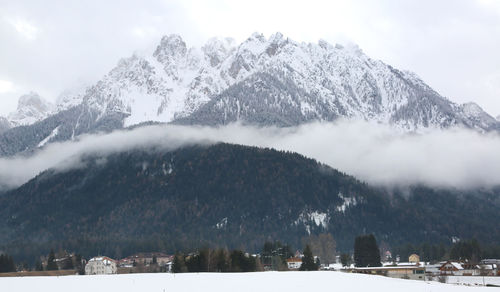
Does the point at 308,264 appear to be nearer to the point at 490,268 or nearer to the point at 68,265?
the point at 490,268

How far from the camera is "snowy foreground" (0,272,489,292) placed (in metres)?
65.9

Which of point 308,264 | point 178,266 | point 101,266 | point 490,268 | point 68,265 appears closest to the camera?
point 178,266

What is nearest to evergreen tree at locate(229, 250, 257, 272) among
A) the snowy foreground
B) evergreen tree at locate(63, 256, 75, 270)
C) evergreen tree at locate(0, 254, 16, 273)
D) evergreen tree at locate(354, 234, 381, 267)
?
the snowy foreground

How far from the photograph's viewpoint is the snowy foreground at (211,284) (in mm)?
65938

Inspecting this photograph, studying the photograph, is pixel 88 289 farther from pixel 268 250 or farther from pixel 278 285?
pixel 268 250

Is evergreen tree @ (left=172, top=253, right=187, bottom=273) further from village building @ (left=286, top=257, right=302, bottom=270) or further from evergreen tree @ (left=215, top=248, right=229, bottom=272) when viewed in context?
village building @ (left=286, top=257, right=302, bottom=270)

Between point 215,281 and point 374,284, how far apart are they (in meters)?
20.5

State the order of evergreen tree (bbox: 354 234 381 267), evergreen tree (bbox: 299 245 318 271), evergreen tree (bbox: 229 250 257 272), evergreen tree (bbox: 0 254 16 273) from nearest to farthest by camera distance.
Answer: evergreen tree (bbox: 229 250 257 272) → evergreen tree (bbox: 299 245 318 271) → evergreen tree (bbox: 0 254 16 273) → evergreen tree (bbox: 354 234 381 267)

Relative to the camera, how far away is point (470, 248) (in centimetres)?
19688

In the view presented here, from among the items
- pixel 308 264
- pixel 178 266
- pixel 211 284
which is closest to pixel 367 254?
pixel 308 264

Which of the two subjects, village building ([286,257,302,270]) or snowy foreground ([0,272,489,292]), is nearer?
snowy foreground ([0,272,489,292])

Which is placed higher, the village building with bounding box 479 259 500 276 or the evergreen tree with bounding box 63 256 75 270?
the evergreen tree with bounding box 63 256 75 270

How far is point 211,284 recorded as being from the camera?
70.9m

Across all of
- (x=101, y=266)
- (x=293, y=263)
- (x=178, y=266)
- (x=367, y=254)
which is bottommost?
(x=293, y=263)
